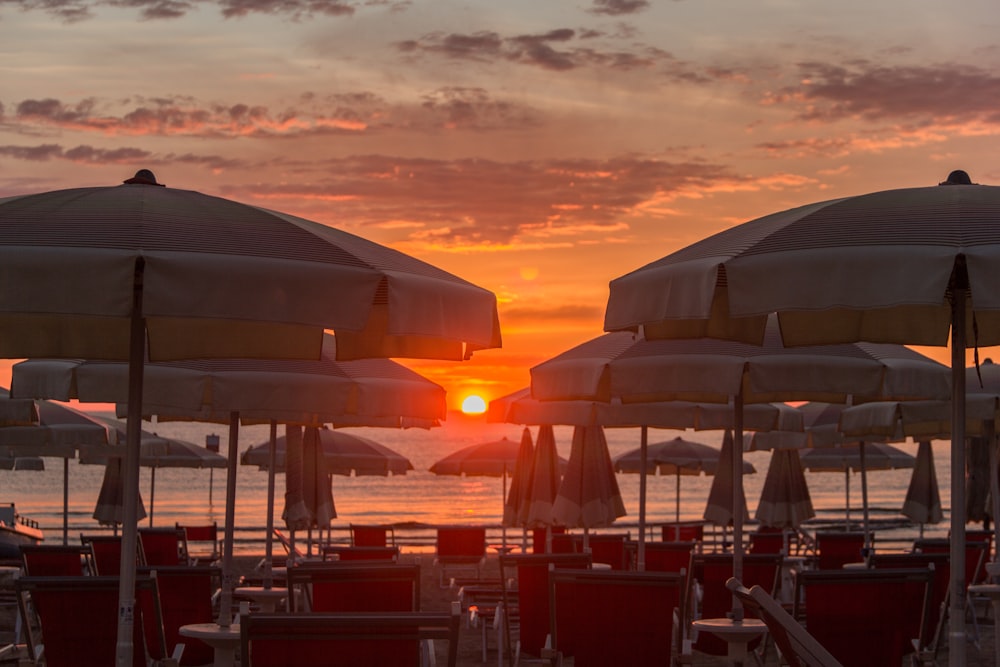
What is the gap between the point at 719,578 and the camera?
29.9 ft

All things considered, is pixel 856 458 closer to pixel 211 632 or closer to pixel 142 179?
pixel 211 632

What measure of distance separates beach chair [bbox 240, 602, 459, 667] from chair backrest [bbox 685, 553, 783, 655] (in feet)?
15.1

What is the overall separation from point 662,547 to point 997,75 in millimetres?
6111

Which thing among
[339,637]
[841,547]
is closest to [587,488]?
[841,547]

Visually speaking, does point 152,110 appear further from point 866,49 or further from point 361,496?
point 361,496

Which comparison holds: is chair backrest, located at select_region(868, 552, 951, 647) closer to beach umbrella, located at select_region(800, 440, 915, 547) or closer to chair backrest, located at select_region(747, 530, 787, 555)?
chair backrest, located at select_region(747, 530, 787, 555)

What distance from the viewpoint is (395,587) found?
6.78 meters

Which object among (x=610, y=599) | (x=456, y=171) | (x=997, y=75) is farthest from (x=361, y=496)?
(x=610, y=599)

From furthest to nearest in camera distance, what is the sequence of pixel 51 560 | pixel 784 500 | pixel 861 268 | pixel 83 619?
pixel 784 500, pixel 51 560, pixel 83 619, pixel 861 268

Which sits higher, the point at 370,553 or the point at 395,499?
the point at 370,553

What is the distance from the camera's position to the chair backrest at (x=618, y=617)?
20.7ft

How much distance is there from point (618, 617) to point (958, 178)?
244cm

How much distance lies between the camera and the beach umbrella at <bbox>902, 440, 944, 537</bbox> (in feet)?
62.0

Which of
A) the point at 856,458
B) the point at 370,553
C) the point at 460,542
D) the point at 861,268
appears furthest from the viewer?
the point at 856,458
